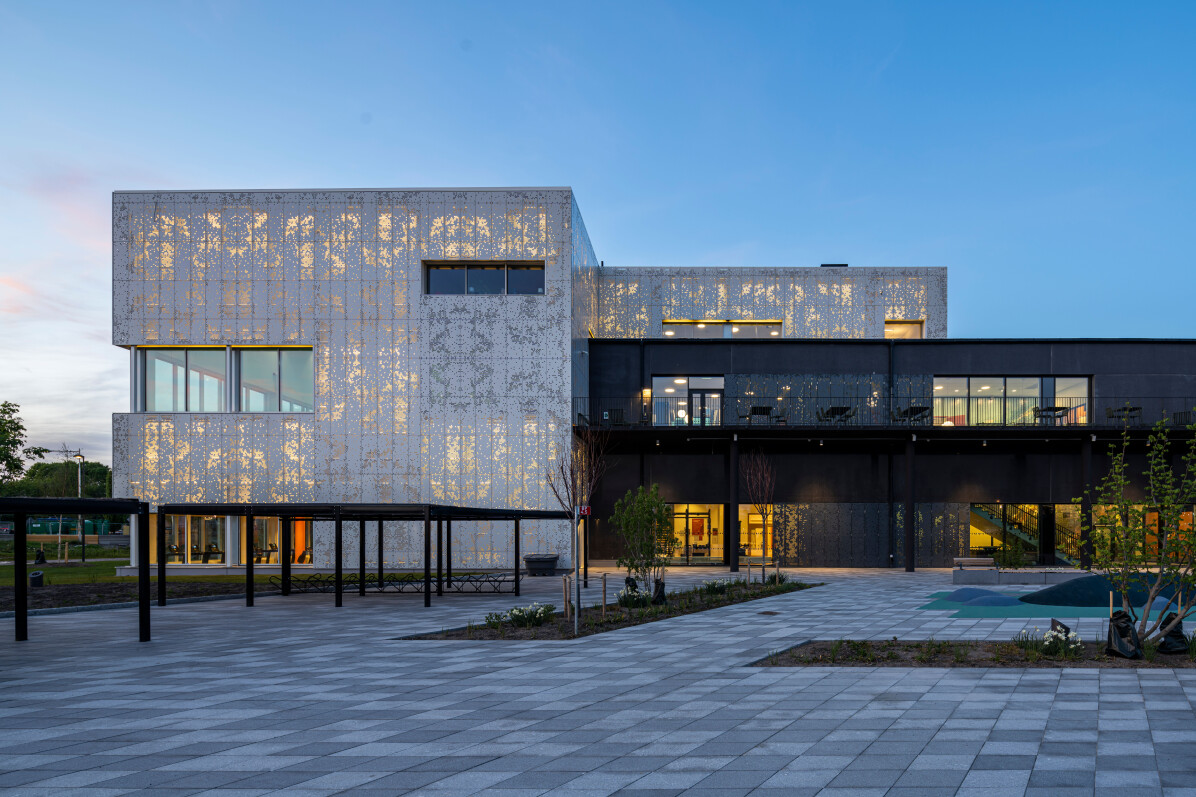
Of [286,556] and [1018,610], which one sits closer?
[1018,610]

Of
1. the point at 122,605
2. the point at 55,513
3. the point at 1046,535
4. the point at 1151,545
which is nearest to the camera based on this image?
the point at 1151,545

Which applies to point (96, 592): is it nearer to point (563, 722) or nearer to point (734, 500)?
point (563, 722)

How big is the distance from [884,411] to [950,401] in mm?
2887

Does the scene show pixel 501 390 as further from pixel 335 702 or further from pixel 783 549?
pixel 335 702

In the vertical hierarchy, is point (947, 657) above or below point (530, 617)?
above

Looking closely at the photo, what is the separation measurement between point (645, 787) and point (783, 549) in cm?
3098

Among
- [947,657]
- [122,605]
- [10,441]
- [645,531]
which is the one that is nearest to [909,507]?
[645,531]

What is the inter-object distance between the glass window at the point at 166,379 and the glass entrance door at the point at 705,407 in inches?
867

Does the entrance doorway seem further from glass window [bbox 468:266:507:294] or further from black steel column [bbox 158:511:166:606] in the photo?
black steel column [bbox 158:511:166:606]

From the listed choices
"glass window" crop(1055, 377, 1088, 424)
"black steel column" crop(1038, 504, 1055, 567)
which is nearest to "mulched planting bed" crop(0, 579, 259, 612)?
"black steel column" crop(1038, 504, 1055, 567)

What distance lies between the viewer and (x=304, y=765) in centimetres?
709

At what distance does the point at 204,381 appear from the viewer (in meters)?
34.4

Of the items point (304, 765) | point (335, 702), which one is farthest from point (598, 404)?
point (304, 765)

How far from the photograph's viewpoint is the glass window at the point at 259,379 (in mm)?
34219
